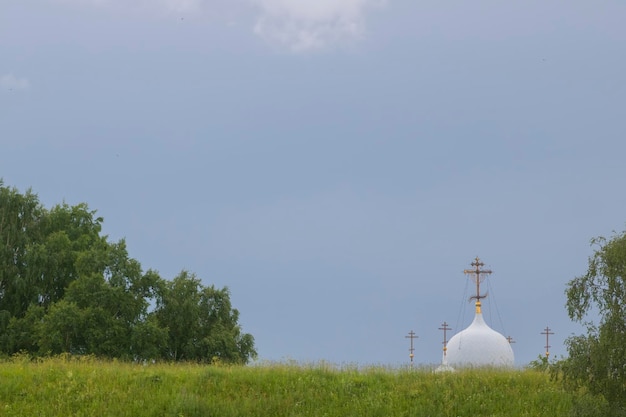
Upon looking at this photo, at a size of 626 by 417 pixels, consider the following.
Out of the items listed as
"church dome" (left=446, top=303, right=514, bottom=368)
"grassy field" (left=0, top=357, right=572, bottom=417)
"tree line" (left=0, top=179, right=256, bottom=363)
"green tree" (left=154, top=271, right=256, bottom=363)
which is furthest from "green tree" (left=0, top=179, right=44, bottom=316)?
"church dome" (left=446, top=303, right=514, bottom=368)

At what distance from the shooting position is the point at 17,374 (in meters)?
33.6

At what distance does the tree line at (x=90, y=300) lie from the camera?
159 feet

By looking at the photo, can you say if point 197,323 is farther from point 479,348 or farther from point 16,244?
point 479,348

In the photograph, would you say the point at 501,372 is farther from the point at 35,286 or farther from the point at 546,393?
the point at 35,286

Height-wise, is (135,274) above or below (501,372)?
above

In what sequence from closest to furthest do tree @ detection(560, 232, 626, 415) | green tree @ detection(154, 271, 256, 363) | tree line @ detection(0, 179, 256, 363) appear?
tree @ detection(560, 232, 626, 415)
tree line @ detection(0, 179, 256, 363)
green tree @ detection(154, 271, 256, 363)

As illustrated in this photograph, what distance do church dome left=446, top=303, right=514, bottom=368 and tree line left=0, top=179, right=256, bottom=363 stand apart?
1245 cm

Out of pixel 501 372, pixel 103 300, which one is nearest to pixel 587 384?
pixel 501 372

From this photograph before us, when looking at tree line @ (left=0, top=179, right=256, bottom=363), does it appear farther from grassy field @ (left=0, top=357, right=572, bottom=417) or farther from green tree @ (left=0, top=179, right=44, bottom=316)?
grassy field @ (left=0, top=357, right=572, bottom=417)

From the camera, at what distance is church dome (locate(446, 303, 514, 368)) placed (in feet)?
166

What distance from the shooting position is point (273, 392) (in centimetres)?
3125

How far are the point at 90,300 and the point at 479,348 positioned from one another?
21.9m

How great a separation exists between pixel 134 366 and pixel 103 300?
13.8 metres

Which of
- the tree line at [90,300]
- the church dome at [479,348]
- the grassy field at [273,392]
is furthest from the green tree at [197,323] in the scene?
the grassy field at [273,392]
